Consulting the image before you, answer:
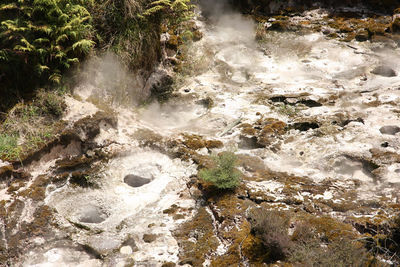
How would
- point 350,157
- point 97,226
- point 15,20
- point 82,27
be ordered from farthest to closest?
point 82,27 < point 15,20 < point 350,157 < point 97,226

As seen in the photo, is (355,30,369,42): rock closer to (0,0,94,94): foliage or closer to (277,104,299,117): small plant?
(277,104,299,117): small plant

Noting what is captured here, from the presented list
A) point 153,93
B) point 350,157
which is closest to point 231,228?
point 350,157

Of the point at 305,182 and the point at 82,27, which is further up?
the point at 82,27

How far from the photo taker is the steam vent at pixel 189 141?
171 inches

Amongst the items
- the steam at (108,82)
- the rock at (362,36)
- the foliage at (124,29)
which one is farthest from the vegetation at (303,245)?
the rock at (362,36)

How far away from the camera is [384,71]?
8.15 metres

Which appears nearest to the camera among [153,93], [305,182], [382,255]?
[382,255]

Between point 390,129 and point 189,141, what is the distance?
3.95m

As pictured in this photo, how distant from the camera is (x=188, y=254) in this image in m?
4.22

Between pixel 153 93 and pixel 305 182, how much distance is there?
4720mm

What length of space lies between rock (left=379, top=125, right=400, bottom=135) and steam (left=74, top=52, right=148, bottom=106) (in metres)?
5.51

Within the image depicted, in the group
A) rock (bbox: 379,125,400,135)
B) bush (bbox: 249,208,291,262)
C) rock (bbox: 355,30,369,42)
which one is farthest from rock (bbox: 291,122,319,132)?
rock (bbox: 355,30,369,42)

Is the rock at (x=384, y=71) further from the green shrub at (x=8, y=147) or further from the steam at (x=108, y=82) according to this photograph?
the green shrub at (x=8, y=147)

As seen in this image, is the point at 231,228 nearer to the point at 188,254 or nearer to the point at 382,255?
the point at 188,254
